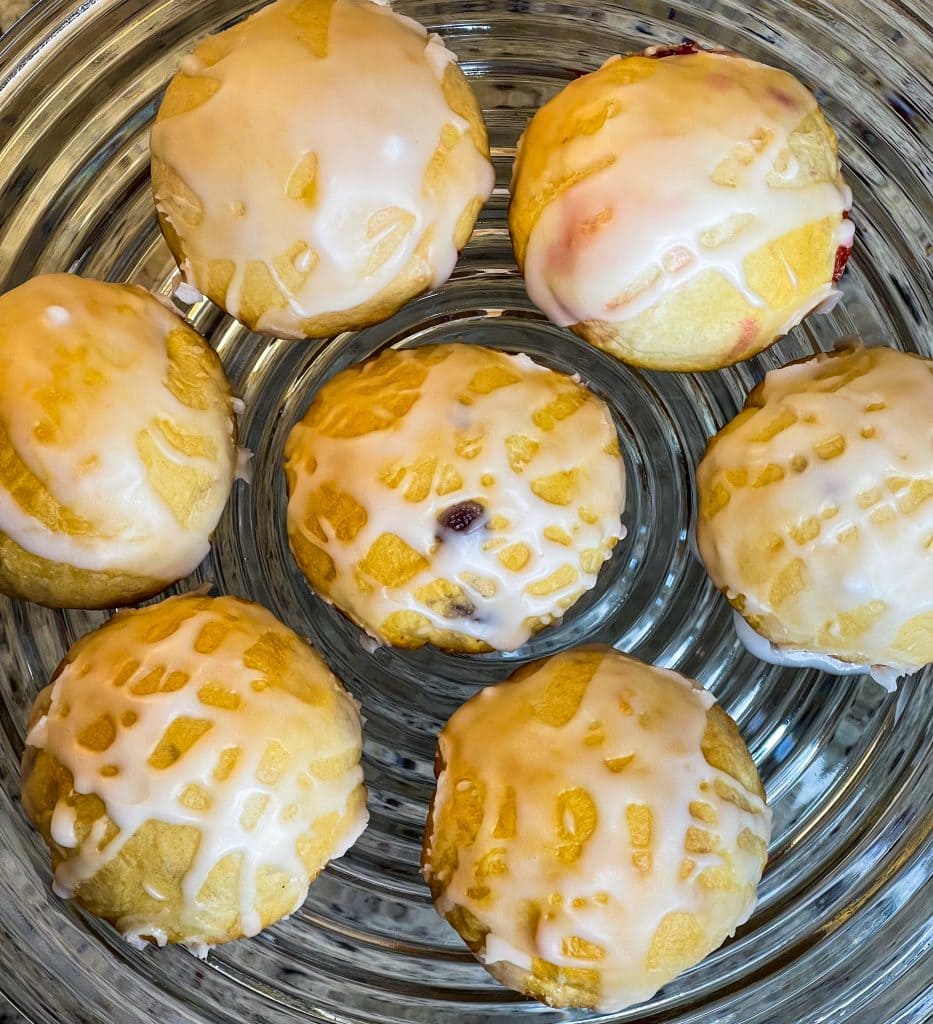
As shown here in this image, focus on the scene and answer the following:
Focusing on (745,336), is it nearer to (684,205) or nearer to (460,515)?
(684,205)

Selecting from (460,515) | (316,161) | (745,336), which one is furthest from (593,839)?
(316,161)

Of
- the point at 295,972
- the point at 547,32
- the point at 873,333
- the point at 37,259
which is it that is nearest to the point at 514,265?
the point at 547,32

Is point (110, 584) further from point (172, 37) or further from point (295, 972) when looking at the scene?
point (172, 37)

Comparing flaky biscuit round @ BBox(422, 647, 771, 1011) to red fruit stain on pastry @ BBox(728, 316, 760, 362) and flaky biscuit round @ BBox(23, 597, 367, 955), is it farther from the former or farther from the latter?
red fruit stain on pastry @ BBox(728, 316, 760, 362)

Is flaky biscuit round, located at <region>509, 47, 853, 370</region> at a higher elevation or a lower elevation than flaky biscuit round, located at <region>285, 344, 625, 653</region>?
higher

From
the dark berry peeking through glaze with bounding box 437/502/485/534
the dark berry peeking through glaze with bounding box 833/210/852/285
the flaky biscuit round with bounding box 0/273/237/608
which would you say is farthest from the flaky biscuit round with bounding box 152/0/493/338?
the dark berry peeking through glaze with bounding box 833/210/852/285

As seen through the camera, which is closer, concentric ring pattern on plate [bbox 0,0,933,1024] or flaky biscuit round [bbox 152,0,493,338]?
flaky biscuit round [bbox 152,0,493,338]
